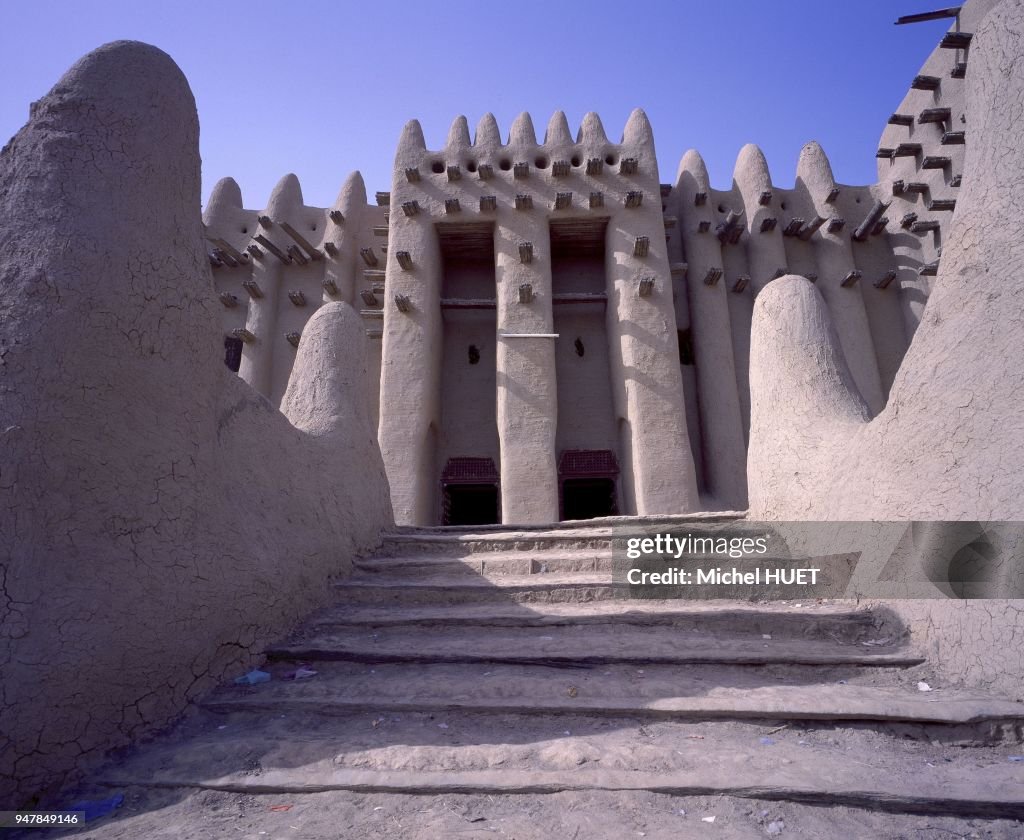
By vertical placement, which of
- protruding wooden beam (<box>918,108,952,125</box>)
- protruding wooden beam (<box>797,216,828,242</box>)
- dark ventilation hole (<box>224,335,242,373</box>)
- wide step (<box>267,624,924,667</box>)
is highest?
protruding wooden beam (<box>918,108,952,125</box>)

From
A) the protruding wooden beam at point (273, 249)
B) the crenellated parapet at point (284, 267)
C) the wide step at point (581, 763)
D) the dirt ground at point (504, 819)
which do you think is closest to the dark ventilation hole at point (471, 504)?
the crenellated parapet at point (284, 267)

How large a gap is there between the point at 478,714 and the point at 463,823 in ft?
2.39

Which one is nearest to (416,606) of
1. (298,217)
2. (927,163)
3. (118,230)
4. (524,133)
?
(118,230)

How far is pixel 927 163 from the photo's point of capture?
39.3 ft

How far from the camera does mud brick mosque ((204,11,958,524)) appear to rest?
10.4m

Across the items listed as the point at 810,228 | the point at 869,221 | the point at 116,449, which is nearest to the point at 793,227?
the point at 810,228

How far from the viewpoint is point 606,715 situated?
2.70 m

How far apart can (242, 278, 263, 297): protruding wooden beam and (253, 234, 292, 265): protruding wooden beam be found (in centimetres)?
79

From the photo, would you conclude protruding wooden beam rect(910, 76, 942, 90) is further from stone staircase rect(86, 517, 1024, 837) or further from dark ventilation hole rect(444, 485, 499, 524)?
stone staircase rect(86, 517, 1024, 837)

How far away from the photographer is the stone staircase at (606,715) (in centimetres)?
218

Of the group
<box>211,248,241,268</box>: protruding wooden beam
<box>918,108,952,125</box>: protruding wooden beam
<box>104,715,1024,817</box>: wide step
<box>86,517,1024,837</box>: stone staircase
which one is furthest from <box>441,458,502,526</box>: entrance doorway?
<box>918,108,952,125</box>: protruding wooden beam

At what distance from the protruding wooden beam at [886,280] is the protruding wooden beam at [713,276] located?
3568mm

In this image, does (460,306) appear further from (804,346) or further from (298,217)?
(804,346)

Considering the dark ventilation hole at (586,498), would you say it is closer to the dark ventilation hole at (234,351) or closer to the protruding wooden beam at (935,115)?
the dark ventilation hole at (234,351)
